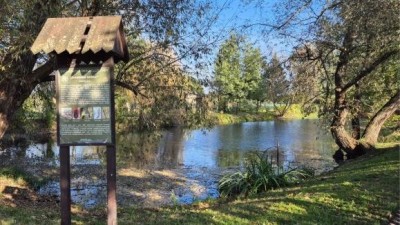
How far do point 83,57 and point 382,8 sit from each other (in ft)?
14.7

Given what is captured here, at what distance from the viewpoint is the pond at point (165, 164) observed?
12170 millimetres

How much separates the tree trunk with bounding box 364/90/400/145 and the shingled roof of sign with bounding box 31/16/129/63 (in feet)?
42.8

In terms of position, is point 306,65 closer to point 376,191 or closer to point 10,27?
point 376,191

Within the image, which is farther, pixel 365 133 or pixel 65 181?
pixel 365 133

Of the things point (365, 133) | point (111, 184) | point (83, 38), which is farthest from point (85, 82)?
point (365, 133)

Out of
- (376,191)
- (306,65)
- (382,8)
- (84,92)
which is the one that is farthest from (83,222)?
(306,65)

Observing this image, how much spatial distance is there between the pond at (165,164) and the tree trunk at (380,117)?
1839 millimetres

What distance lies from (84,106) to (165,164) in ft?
44.4

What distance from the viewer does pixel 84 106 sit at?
5.23 metres

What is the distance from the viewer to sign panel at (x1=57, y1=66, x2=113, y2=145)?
A: 206 inches

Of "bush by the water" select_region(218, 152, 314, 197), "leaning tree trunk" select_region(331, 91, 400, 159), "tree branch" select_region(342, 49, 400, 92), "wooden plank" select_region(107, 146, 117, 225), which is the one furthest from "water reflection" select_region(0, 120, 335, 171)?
"wooden plank" select_region(107, 146, 117, 225)

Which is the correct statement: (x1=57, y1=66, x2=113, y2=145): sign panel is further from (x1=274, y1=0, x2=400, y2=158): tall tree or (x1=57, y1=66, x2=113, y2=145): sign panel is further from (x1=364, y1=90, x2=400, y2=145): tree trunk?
(x1=364, y1=90, x2=400, y2=145): tree trunk

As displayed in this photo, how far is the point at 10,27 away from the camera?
7961 millimetres

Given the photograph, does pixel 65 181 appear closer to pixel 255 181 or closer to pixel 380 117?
pixel 255 181
